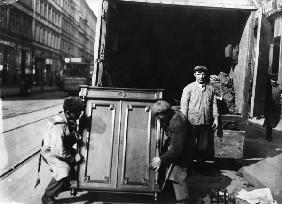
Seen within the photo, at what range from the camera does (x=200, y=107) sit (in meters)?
5.35

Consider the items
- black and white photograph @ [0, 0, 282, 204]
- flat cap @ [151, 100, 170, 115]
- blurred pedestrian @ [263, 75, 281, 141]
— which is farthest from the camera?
blurred pedestrian @ [263, 75, 281, 141]

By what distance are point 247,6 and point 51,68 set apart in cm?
3889

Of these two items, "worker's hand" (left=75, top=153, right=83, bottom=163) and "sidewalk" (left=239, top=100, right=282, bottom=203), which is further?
"sidewalk" (left=239, top=100, right=282, bottom=203)

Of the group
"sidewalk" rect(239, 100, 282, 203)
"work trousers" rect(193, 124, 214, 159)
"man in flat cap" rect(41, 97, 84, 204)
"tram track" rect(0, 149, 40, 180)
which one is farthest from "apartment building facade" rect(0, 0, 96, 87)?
"man in flat cap" rect(41, 97, 84, 204)

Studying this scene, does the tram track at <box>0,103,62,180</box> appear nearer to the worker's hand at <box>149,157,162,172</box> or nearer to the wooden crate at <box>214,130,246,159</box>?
the worker's hand at <box>149,157,162,172</box>

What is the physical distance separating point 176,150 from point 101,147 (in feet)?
3.32

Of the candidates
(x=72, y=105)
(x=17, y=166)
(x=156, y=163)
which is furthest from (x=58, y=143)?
(x=17, y=166)

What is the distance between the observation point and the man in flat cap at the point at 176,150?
388cm

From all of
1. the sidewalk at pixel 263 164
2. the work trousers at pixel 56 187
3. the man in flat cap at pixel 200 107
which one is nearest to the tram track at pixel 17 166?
the work trousers at pixel 56 187

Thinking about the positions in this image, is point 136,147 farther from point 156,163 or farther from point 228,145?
point 228,145

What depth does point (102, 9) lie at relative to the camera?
19.3 feet

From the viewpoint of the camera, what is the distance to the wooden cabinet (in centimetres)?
418

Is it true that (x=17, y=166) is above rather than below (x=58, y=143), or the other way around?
below

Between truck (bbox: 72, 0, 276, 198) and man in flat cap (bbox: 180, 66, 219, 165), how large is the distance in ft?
2.02
